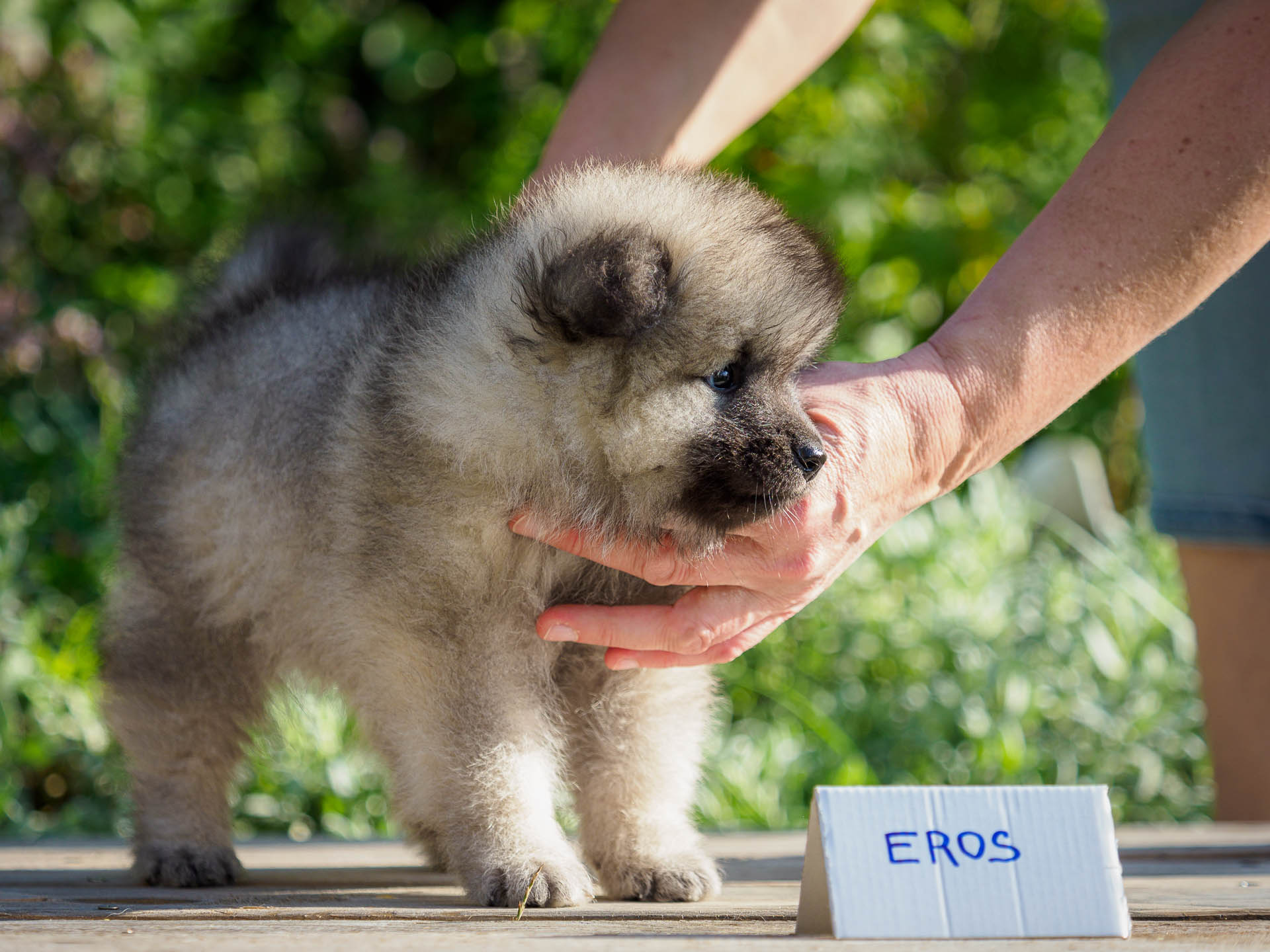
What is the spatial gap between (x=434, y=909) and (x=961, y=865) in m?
0.83

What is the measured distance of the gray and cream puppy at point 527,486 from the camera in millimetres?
2027

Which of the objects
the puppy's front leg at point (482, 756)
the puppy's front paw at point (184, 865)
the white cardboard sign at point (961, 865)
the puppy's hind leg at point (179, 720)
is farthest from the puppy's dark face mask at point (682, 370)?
the puppy's front paw at point (184, 865)

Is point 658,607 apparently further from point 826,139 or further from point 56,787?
point 826,139

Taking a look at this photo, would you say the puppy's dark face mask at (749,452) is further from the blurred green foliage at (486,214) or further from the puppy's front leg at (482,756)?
the blurred green foliage at (486,214)

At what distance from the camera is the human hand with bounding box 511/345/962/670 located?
2074 mm

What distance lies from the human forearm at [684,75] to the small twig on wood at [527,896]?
4.97 ft

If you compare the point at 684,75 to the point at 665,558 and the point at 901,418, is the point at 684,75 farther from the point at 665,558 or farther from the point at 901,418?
the point at 665,558

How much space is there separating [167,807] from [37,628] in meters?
1.98

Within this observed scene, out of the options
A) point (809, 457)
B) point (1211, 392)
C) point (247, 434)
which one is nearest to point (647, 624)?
point (809, 457)

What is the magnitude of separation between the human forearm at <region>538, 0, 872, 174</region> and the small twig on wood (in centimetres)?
151

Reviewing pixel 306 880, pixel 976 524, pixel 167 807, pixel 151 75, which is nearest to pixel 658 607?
pixel 306 880

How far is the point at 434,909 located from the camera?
193cm

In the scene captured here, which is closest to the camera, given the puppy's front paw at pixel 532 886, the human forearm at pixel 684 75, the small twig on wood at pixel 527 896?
the small twig on wood at pixel 527 896

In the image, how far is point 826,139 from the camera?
534 cm
